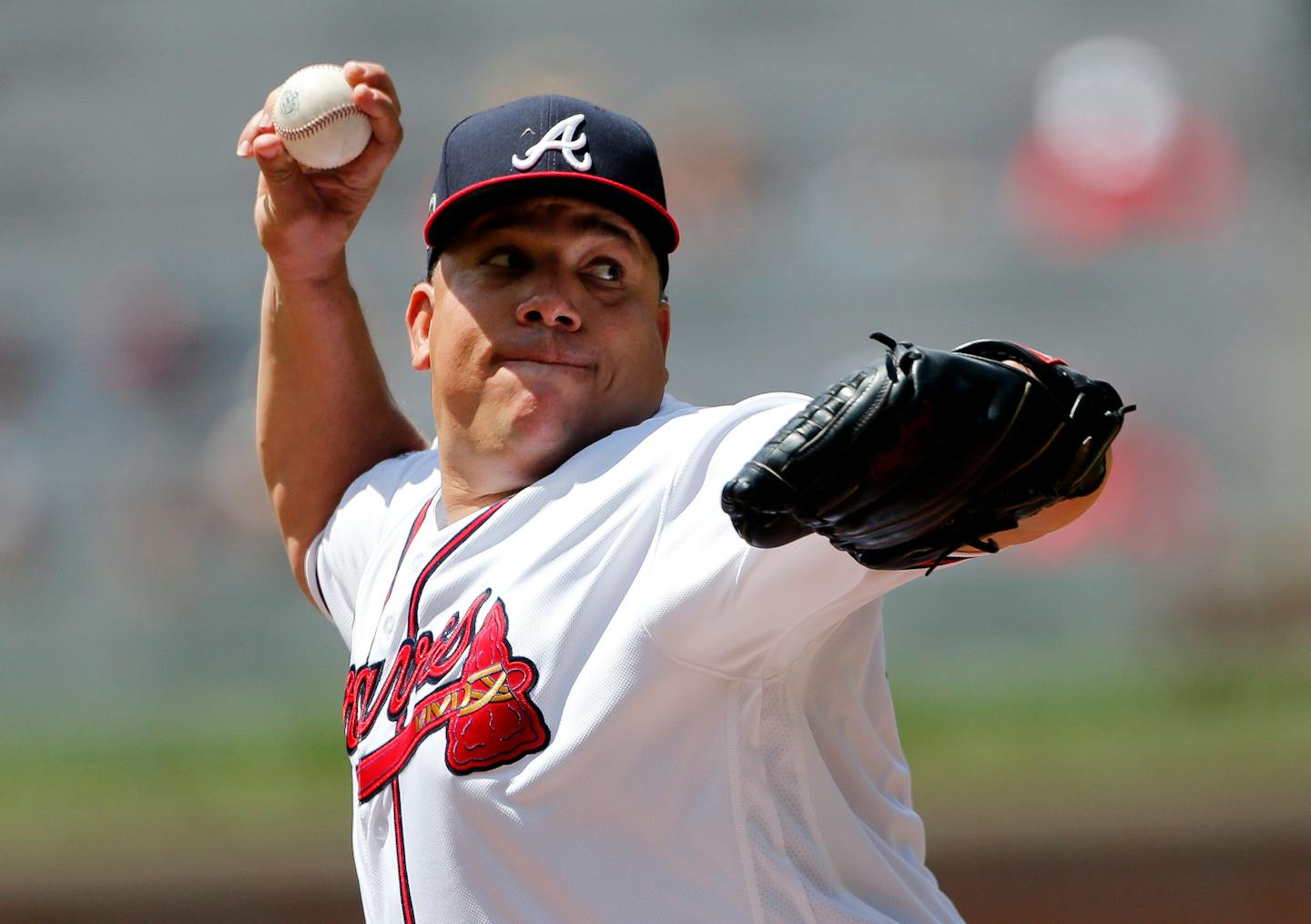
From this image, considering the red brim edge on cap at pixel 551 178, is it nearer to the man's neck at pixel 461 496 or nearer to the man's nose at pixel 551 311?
the man's nose at pixel 551 311

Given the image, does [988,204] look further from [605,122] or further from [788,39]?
[605,122]

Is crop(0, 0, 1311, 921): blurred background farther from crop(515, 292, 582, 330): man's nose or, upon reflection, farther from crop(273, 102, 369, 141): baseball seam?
crop(515, 292, 582, 330): man's nose

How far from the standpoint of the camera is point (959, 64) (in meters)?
5.96

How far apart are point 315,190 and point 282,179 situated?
5cm

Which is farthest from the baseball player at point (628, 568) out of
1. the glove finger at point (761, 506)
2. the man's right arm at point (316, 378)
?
the man's right arm at point (316, 378)

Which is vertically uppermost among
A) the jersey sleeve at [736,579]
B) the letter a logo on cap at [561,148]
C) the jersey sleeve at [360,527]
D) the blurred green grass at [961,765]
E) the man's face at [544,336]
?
the letter a logo on cap at [561,148]

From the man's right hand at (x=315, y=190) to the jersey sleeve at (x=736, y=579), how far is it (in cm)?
70

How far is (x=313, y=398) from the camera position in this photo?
1.82 meters

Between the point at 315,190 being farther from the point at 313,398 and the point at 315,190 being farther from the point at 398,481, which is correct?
the point at 398,481

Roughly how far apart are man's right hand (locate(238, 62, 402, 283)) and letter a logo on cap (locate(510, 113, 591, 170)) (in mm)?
313

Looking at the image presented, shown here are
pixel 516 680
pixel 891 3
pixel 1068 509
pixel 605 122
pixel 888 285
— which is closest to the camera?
pixel 1068 509

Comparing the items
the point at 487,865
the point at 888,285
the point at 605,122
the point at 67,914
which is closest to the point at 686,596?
the point at 487,865

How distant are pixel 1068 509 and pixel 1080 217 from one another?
5.00 metres

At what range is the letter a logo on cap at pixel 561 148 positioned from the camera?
140 cm
